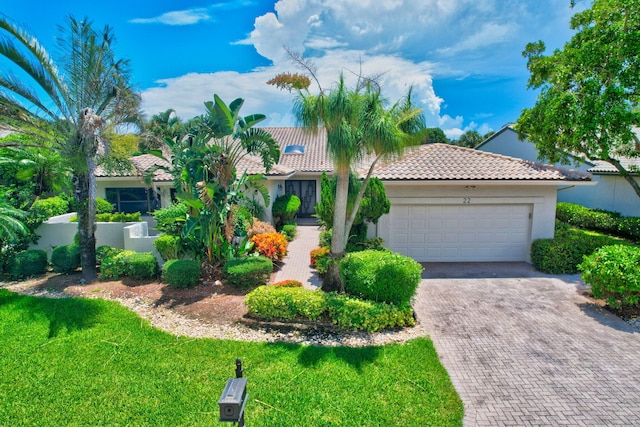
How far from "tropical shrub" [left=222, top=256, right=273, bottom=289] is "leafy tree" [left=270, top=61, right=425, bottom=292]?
7.48ft

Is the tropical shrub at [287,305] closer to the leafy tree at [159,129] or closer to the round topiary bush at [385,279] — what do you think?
the round topiary bush at [385,279]

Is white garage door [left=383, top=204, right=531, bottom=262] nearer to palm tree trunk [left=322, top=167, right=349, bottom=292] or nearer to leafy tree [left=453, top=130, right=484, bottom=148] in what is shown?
palm tree trunk [left=322, top=167, right=349, bottom=292]

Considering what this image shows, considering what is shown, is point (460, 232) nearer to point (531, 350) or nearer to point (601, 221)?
point (531, 350)

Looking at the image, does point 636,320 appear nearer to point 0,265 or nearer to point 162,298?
point 162,298

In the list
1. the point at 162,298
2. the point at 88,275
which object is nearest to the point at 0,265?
the point at 88,275

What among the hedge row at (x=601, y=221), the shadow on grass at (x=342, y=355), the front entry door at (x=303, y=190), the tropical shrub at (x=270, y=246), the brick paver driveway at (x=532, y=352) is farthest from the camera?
the front entry door at (x=303, y=190)

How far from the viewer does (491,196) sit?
12453 mm

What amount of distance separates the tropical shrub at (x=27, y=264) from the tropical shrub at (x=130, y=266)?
2.29 m

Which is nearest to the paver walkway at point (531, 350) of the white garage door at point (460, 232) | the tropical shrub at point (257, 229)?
the white garage door at point (460, 232)

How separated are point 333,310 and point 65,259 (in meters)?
8.88

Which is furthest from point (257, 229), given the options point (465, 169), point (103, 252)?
point (465, 169)

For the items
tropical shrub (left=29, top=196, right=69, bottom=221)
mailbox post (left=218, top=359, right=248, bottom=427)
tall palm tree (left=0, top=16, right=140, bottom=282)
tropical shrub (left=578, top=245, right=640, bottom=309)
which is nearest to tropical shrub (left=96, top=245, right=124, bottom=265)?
tall palm tree (left=0, top=16, right=140, bottom=282)

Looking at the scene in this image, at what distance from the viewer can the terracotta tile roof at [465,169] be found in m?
11.7

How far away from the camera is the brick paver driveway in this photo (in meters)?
5.02
